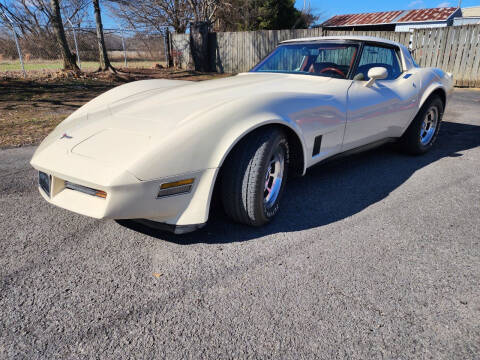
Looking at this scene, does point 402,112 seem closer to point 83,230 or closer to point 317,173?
point 317,173

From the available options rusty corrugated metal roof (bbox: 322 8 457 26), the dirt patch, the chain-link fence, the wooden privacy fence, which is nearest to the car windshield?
the dirt patch

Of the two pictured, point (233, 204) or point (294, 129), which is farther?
point (294, 129)

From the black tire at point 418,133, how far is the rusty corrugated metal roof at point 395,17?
982 inches

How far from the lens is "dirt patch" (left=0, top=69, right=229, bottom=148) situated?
4746mm

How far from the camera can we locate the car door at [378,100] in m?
2.96

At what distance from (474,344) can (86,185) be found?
6.61 ft

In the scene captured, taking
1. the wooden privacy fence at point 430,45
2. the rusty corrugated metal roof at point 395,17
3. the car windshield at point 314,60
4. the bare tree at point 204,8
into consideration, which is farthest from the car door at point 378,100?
the rusty corrugated metal roof at point 395,17

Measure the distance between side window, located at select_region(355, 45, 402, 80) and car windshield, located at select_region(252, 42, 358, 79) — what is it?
0.12 m

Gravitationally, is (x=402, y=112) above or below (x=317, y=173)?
above

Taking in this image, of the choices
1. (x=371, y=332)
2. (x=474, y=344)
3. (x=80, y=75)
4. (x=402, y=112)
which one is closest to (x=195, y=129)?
(x=371, y=332)

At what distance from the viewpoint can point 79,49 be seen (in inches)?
639

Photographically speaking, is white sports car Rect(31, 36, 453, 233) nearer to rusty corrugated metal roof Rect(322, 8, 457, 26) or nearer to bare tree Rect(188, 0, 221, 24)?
bare tree Rect(188, 0, 221, 24)

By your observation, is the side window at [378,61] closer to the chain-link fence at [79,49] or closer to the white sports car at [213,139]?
the white sports car at [213,139]

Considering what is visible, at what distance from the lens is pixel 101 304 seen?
167 cm
